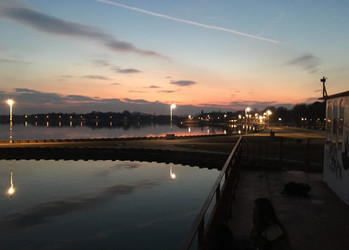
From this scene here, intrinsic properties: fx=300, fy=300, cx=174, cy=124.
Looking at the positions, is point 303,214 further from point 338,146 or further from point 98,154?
point 98,154

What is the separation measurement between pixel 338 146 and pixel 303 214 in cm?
362

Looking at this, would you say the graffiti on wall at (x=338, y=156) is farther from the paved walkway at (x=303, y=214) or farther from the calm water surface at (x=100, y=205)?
the calm water surface at (x=100, y=205)

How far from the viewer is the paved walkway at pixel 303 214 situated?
697cm

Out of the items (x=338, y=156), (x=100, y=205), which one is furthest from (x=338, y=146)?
(x=100, y=205)

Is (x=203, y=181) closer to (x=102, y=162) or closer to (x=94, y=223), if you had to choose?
(x=94, y=223)

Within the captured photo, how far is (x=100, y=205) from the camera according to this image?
21.4 m

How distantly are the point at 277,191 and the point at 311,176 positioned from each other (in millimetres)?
4230

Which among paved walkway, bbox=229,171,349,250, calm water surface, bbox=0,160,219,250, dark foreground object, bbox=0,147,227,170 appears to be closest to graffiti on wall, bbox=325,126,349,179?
paved walkway, bbox=229,171,349,250

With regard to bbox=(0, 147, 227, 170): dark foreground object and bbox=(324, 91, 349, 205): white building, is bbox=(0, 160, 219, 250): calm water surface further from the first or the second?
bbox=(324, 91, 349, 205): white building

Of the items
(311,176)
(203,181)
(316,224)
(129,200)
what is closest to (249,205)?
(316,224)

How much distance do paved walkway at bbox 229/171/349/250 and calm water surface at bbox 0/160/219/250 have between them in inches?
243

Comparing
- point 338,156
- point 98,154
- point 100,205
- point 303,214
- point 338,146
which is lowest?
point 100,205

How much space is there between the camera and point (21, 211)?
20.5 meters

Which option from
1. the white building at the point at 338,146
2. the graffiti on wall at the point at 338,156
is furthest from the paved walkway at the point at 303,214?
the graffiti on wall at the point at 338,156
